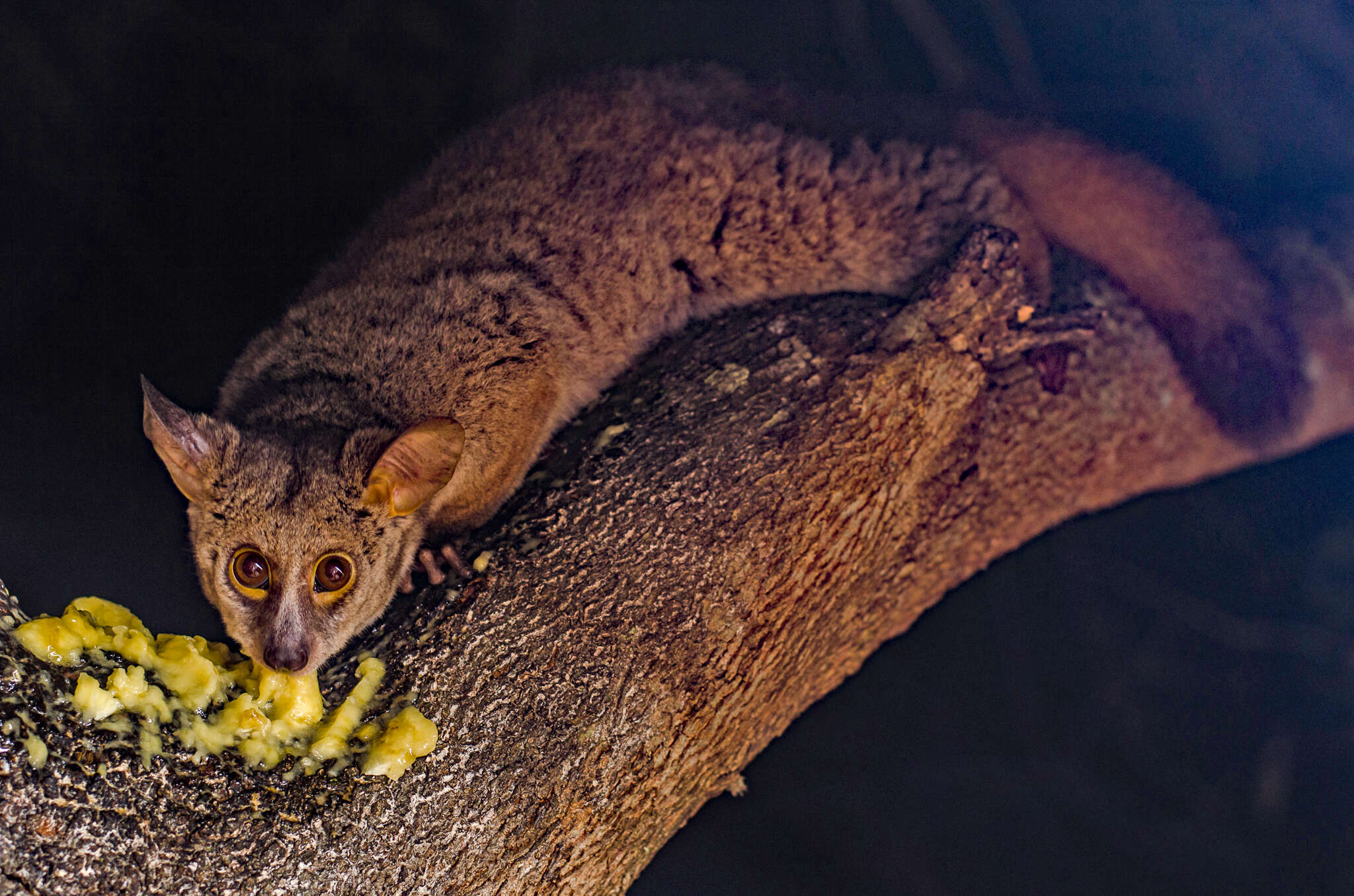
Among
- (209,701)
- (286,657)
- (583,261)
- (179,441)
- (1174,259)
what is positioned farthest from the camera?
(1174,259)

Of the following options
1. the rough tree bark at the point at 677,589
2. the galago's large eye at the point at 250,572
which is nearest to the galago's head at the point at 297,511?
the galago's large eye at the point at 250,572

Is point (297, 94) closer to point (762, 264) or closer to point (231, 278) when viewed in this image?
point (231, 278)

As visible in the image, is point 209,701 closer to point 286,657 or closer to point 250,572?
point 286,657

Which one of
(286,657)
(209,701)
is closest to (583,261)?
(286,657)

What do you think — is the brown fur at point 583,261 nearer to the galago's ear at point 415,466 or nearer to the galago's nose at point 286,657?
the galago's ear at point 415,466

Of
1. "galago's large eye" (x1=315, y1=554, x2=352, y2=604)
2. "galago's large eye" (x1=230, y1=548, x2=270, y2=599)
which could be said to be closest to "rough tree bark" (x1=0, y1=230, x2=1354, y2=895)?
"galago's large eye" (x1=315, y1=554, x2=352, y2=604)
